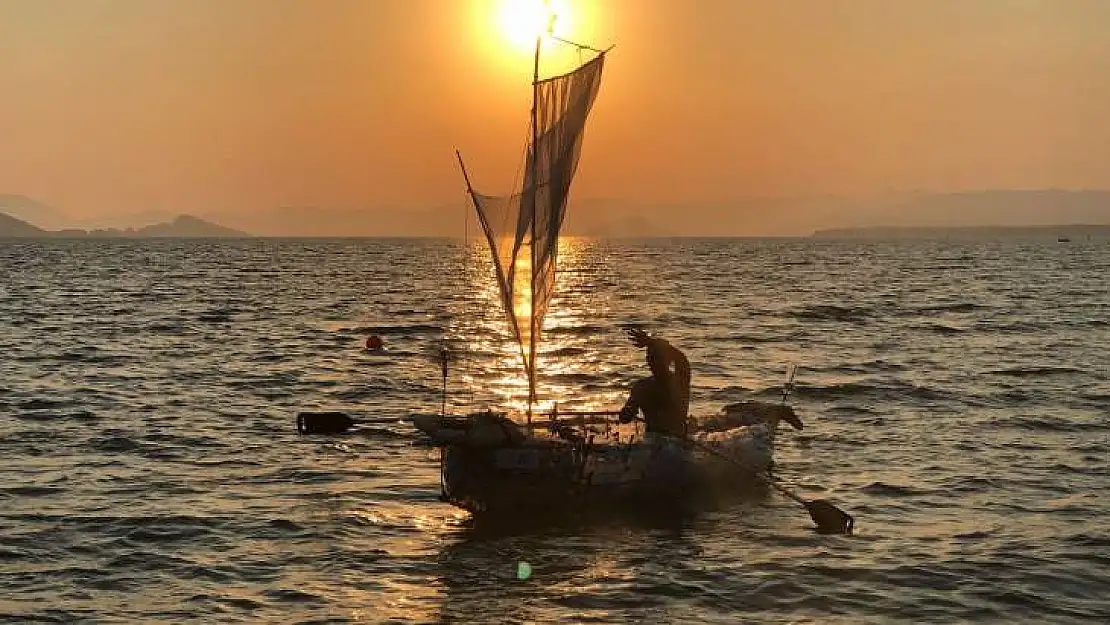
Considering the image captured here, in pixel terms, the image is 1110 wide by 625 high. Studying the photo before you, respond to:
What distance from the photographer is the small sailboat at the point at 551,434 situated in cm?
2497

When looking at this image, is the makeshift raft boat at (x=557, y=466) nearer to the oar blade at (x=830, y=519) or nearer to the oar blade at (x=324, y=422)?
the oar blade at (x=830, y=519)

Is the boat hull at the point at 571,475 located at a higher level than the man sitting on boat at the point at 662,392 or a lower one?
lower

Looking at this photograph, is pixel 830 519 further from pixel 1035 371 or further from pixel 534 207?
pixel 1035 371

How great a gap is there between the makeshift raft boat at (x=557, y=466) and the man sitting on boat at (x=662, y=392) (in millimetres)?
543

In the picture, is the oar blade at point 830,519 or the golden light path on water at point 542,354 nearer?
the oar blade at point 830,519

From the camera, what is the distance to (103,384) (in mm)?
47781

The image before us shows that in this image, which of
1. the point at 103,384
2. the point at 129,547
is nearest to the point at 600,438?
the point at 129,547

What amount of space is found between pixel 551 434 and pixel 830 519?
21.3 feet

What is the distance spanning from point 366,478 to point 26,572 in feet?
31.9

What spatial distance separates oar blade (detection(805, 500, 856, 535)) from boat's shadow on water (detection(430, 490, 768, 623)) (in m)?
2.28

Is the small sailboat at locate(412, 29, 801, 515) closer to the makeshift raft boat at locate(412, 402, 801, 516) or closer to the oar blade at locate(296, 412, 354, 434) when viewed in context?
the makeshift raft boat at locate(412, 402, 801, 516)

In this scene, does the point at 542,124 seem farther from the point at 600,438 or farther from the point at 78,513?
the point at 78,513

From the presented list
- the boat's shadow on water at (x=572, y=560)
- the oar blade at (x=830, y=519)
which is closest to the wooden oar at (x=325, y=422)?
the boat's shadow on water at (x=572, y=560)

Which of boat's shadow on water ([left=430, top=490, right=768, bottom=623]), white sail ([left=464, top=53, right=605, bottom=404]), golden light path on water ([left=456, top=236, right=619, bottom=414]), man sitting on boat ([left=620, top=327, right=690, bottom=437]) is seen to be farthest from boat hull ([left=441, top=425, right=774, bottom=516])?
white sail ([left=464, top=53, right=605, bottom=404])
